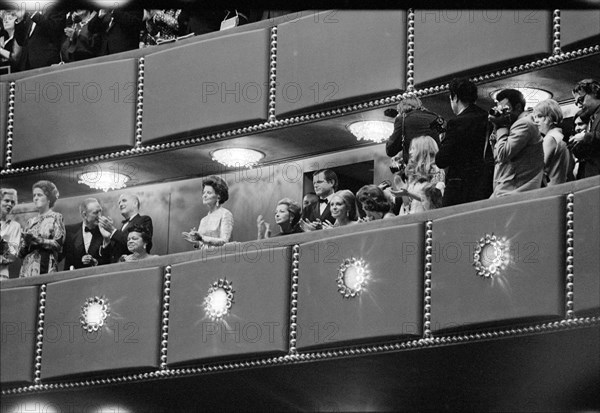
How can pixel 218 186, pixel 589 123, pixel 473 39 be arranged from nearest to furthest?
1. pixel 589 123
2. pixel 473 39
3. pixel 218 186

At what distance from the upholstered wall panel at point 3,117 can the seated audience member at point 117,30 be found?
4.36 feet

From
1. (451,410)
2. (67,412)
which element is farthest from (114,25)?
(451,410)

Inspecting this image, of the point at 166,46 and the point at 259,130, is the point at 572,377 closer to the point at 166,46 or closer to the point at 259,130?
the point at 259,130

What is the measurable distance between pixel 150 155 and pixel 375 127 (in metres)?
2.92

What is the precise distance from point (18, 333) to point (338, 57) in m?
4.82

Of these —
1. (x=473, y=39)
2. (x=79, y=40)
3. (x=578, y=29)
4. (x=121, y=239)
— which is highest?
(x=79, y=40)

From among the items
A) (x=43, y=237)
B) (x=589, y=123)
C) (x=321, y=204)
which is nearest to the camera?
(x=589, y=123)

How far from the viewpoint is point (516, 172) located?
957cm

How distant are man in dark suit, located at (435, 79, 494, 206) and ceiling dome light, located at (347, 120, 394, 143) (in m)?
2.75

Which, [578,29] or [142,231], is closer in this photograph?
[578,29]

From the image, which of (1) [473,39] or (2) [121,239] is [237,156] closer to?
(2) [121,239]

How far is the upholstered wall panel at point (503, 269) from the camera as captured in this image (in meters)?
9.36

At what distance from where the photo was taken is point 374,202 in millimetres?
10727

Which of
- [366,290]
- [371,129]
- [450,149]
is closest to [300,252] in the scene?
[366,290]
